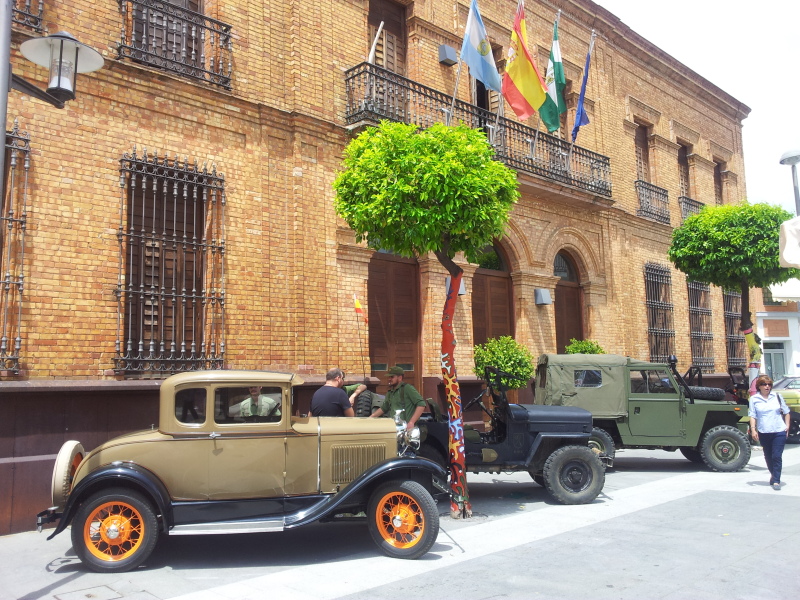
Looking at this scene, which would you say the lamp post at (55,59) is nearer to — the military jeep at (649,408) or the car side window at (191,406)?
the car side window at (191,406)

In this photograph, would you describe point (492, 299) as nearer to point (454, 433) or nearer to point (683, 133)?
point (454, 433)

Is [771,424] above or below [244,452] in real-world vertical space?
below

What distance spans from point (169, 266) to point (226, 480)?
13.5 ft

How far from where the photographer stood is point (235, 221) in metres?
10.1

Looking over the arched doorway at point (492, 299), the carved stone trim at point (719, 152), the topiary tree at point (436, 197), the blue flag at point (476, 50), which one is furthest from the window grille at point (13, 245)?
the carved stone trim at point (719, 152)

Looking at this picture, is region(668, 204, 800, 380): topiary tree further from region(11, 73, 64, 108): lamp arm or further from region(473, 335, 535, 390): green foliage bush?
region(11, 73, 64, 108): lamp arm

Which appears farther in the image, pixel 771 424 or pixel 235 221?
pixel 235 221

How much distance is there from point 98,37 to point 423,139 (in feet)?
15.3

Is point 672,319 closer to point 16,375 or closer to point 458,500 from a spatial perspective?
point 458,500

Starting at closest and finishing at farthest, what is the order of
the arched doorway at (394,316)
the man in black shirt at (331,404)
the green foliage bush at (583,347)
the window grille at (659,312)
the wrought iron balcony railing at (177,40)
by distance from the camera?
the man in black shirt at (331,404)
the wrought iron balcony railing at (177,40)
the arched doorway at (394,316)
the green foliage bush at (583,347)
the window grille at (659,312)

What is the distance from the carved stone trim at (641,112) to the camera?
62.1 ft

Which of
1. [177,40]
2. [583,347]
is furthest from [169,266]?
[583,347]

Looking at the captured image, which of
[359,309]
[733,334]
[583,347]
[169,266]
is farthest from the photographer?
[733,334]

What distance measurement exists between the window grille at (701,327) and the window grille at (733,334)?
125cm
